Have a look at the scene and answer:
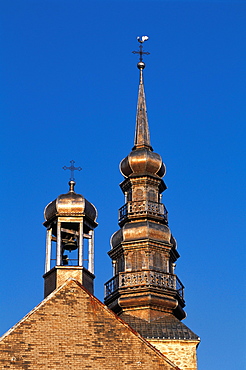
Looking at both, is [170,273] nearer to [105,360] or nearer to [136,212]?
[136,212]

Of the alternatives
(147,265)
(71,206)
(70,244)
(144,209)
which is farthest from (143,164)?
(71,206)

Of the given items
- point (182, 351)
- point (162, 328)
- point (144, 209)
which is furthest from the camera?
point (144, 209)

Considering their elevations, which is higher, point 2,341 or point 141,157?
point 141,157

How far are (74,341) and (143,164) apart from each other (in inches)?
812

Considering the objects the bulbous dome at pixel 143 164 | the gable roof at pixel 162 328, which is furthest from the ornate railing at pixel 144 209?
the gable roof at pixel 162 328

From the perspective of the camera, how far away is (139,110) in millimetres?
52312

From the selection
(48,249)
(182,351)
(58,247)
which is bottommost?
(182,351)

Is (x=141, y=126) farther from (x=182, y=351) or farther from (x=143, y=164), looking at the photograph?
(x=182, y=351)

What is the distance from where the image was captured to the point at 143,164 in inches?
1923

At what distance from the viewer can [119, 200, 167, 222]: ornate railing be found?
4728 centimetres

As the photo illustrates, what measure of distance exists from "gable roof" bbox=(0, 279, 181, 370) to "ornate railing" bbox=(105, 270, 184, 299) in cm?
1419

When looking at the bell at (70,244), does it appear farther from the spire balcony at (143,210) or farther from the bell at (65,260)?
the spire balcony at (143,210)

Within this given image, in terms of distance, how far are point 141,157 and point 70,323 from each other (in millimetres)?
20332

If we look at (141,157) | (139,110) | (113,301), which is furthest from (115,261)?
(139,110)
